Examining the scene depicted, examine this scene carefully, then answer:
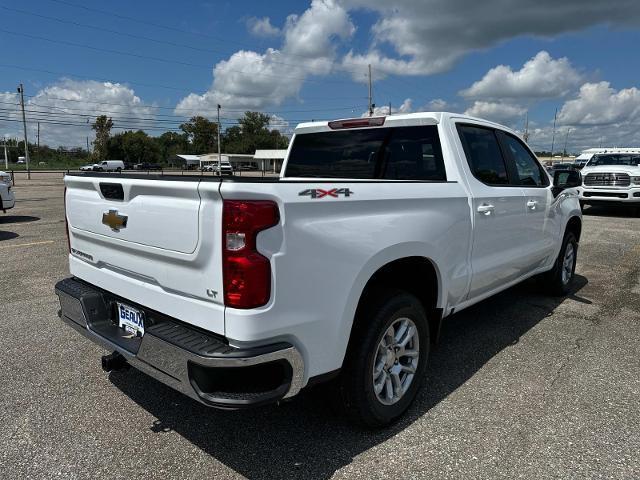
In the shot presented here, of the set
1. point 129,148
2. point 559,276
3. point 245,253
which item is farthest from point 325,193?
point 129,148

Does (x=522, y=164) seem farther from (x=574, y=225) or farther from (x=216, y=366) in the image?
(x=216, y=366)

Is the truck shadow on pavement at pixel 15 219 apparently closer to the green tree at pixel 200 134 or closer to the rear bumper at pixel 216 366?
the rear bumper at pixel 216 366

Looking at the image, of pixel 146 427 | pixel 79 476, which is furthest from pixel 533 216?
pixel 79 476

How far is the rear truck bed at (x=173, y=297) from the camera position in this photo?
2.13 m

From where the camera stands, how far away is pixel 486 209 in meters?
3.61

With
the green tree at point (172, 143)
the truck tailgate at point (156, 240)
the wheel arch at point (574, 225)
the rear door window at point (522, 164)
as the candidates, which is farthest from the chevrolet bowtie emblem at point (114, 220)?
the green tree at point (172, 143)

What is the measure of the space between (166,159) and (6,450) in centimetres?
11630

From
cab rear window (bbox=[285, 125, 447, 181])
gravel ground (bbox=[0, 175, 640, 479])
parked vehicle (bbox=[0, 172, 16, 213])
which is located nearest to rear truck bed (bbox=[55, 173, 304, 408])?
gravel ground (bbox=[0, 175, 640, 479])

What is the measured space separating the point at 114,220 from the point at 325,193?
1236 millimetres

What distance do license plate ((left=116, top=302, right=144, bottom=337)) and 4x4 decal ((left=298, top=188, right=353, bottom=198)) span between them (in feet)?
3.84

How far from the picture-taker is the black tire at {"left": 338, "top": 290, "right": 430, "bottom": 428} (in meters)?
2.62

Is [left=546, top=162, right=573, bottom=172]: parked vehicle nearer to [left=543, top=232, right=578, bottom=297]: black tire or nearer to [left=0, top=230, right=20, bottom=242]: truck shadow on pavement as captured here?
[left=543, top=232, right=578, bottom=297]: black tire

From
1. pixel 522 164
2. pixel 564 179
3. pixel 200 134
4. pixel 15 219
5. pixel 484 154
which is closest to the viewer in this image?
pixel 484 154

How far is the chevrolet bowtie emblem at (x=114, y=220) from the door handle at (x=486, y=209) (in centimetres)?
241
